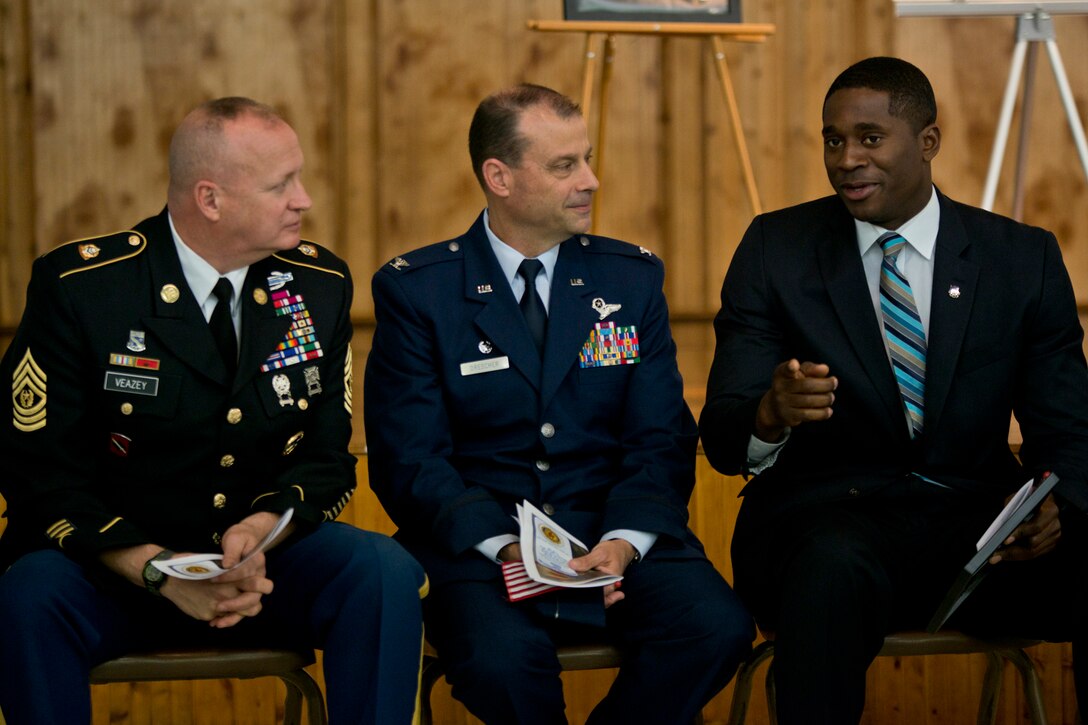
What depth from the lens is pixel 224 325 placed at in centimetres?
268

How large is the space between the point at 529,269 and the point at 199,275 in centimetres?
71

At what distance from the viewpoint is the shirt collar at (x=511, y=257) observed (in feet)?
9.73

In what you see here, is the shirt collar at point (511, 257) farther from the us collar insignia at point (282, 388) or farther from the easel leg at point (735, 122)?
the easel leg at point (735, 122)

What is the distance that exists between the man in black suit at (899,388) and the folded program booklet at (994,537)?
0.11 meters

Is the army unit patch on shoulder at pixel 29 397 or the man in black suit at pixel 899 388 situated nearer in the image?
the army unit patch on shoulder at pixel 29 397

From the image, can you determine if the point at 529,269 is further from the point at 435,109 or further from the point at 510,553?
the point at 435,109

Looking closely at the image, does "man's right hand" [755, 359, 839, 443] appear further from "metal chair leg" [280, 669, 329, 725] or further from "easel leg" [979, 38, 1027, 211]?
"easel leg" [979, 38, 1027, 211]

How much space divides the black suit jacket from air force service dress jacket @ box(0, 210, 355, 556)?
87cm

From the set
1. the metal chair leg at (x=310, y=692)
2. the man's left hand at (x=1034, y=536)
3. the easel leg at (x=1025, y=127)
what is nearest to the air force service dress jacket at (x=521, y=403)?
the metal chair leg at (x=310, y=692)

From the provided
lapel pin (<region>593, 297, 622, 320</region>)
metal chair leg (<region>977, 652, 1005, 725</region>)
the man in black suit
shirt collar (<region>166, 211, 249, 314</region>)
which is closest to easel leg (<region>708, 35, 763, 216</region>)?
the man in black suit

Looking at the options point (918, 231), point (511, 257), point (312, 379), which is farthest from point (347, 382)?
point (918, 231)

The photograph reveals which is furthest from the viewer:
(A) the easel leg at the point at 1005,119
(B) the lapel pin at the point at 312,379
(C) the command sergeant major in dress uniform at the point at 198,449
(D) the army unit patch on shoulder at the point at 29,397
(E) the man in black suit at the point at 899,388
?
(A) the easel leg at the point at 1005,119

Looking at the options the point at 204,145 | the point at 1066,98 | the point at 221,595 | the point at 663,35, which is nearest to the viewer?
the point at 221,595

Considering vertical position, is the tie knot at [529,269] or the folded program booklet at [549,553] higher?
the tie knot at [529,269]
